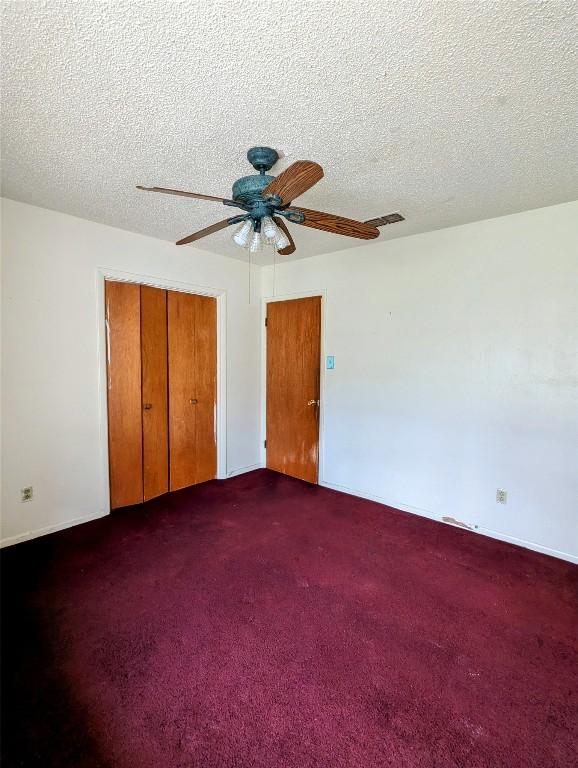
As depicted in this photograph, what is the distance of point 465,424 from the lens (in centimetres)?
288

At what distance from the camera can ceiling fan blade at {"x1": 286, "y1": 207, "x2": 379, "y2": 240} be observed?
1.76m

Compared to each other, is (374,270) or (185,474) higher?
(374,270)

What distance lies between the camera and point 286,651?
1706 mm

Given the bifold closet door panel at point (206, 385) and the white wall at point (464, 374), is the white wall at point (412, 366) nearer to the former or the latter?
the white wall at point (464, 374)

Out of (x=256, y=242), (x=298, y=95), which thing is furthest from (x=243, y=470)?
(x=298, y=95)

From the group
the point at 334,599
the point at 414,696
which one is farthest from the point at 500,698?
the point at 334,599

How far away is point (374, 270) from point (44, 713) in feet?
11.6

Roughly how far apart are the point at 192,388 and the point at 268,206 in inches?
93.9

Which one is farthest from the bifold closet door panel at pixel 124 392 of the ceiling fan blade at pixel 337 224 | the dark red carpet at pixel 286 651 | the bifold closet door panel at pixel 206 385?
the ceiling fan blade at pixel 337 224

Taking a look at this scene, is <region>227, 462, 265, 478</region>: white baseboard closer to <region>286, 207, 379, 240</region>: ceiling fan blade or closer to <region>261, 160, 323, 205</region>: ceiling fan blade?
<region>286, 207, 379, 240</region>: ceiling fan blade

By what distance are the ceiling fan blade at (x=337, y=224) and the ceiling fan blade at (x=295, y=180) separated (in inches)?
7.9

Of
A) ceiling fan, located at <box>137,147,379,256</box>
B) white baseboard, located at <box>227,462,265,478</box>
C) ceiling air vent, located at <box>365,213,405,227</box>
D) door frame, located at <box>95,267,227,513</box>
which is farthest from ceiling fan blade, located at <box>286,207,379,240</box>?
white baseboard, located at <box>227,462,265,478</box>

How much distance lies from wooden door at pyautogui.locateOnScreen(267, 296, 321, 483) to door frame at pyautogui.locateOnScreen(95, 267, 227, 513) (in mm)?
612

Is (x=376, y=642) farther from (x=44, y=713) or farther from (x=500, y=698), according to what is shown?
(x=44, y=713)
